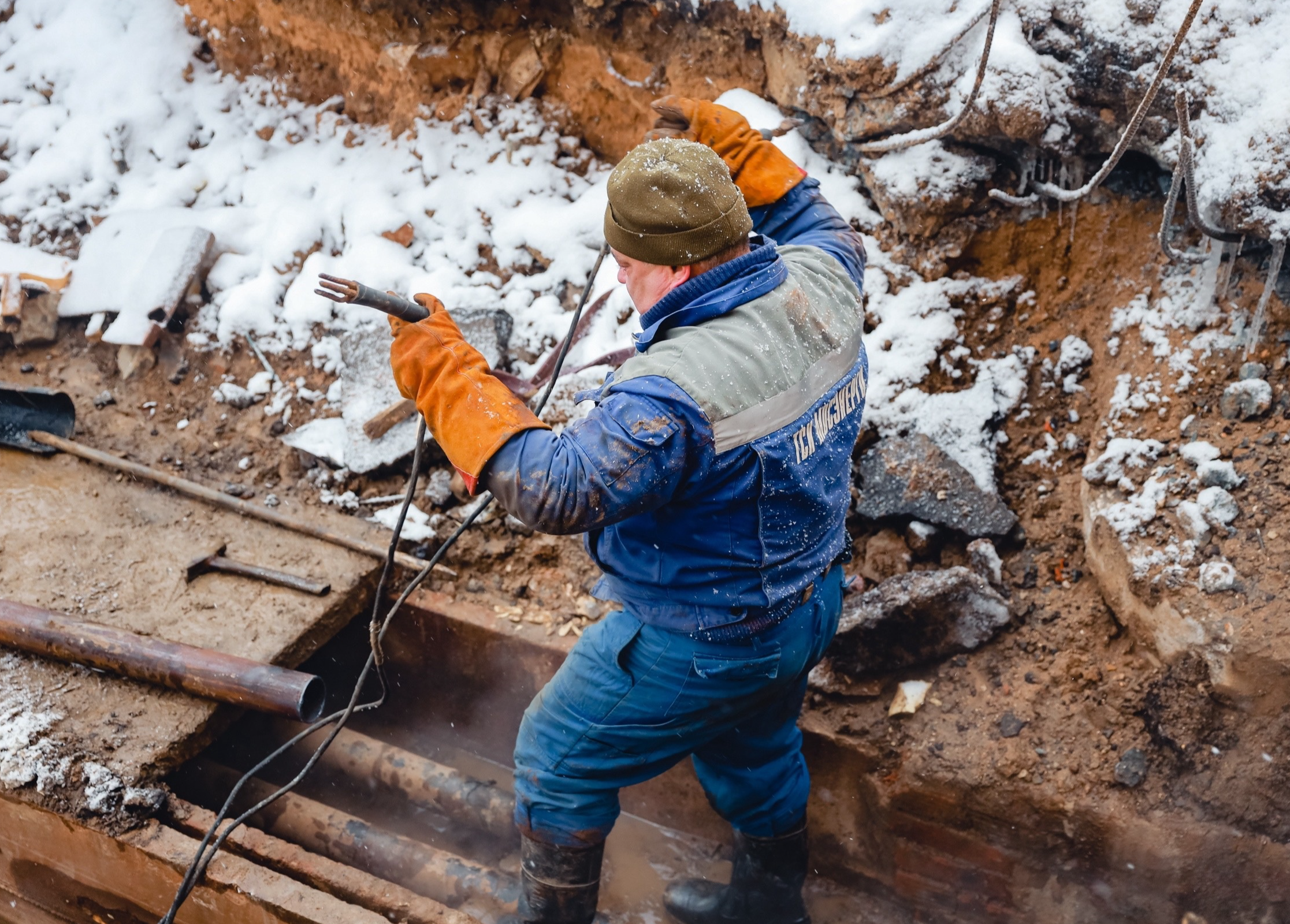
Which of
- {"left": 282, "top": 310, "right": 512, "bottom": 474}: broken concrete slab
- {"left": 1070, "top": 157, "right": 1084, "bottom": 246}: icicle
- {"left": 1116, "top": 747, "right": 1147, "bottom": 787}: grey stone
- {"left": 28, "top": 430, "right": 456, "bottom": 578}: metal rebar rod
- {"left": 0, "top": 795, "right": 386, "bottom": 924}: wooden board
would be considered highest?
{"left": 1070, "top": 157, "right": 1084, "bottom": 246}: icicle

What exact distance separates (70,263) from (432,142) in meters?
1.94

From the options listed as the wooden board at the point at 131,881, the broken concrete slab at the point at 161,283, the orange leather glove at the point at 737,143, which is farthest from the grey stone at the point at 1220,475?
the broken concrete slab at the point at 161,283

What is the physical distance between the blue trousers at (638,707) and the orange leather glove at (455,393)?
24.7 inches

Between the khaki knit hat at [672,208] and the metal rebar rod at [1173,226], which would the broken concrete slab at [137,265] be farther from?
the metal rebar rod at [1173,226]

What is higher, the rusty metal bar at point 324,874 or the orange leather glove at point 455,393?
the orange leather glove at point 455,393

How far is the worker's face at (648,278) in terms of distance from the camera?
208cm

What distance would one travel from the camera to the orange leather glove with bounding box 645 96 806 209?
8.79ft

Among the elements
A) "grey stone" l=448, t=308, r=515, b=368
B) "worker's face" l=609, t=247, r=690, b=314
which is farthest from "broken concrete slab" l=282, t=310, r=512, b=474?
"worker's face" l=609, t=247, r=690, b=314

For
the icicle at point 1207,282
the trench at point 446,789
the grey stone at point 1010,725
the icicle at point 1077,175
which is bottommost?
the trench at point 446,789

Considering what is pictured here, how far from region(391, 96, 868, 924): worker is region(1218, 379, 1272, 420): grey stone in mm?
1363

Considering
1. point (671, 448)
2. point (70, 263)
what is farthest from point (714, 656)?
point (70, 263)

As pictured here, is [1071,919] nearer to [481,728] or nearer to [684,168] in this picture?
[481,728]

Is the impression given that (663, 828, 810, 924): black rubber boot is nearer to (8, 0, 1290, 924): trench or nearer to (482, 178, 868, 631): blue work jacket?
(8, 0, 1290, 924): trench

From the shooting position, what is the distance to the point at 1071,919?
2.90m
